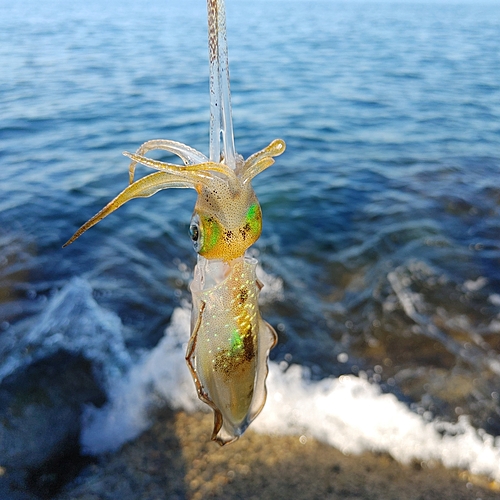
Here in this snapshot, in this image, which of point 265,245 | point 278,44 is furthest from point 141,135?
point 278,44

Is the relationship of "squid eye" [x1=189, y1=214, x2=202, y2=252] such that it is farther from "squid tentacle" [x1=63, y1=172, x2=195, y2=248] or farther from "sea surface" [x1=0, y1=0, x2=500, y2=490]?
"sea surface" [x1=0, y1=0, x2=500, y2=490]

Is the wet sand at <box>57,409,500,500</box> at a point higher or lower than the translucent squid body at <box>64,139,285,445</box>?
lower

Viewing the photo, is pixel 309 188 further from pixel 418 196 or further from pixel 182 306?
pixel 182 306

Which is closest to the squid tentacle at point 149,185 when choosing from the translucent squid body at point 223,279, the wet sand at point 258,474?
the translucent squid body at point 223,279

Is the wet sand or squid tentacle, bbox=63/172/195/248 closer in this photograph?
squid tentacle, bbox=63/172/195/248

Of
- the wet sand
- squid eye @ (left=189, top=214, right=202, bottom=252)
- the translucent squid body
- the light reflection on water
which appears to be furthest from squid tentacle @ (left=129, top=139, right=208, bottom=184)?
the light reflection on water

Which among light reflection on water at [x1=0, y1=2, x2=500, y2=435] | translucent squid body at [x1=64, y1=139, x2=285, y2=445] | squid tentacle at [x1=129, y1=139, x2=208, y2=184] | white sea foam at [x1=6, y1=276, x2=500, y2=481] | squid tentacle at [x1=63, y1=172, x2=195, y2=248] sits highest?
squid tentacle at [x1=129, y1=139, x2=208, y2=184]

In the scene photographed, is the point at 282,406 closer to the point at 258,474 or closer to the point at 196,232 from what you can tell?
the point at 258,474
